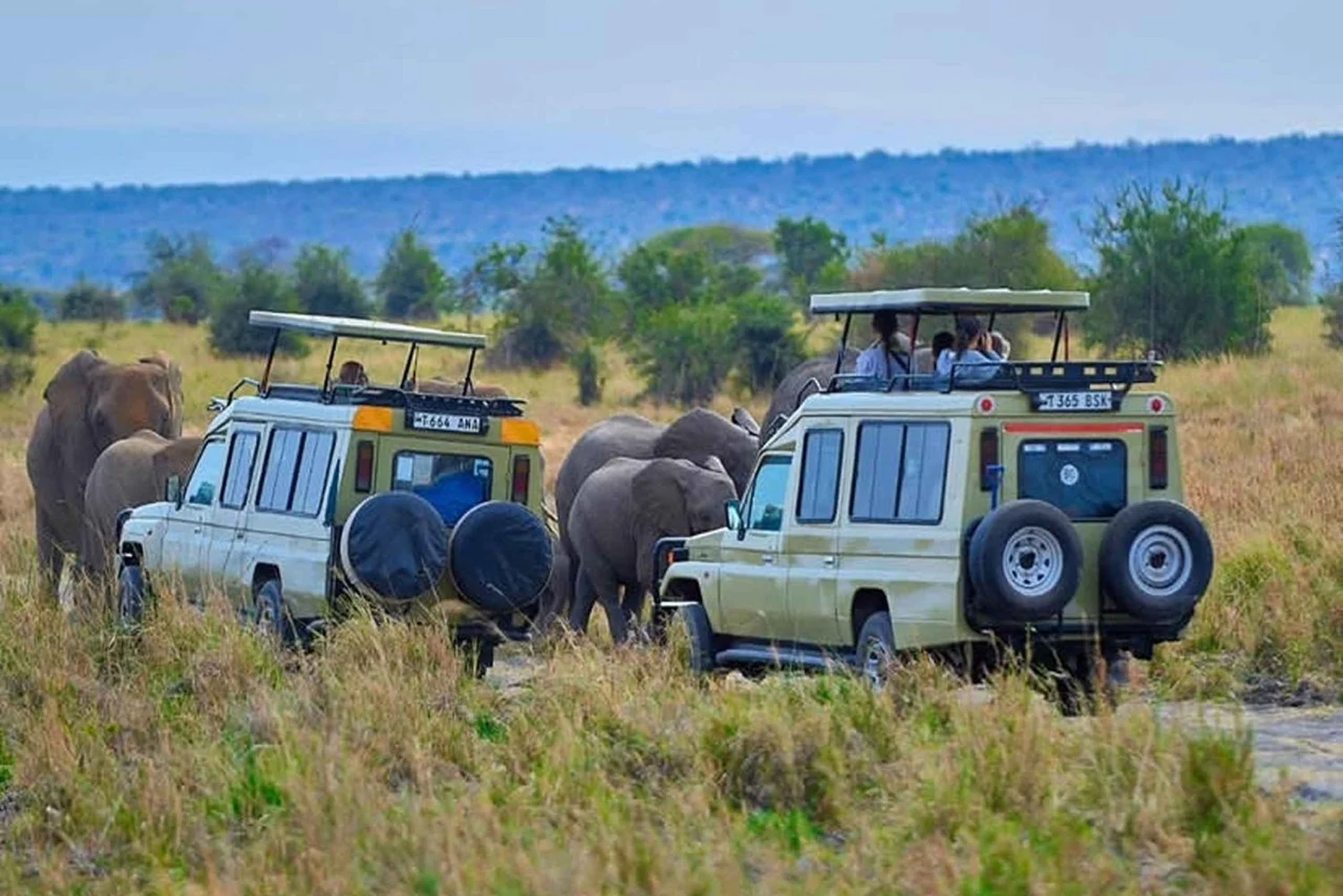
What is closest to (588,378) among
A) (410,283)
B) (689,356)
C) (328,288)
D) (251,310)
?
(689,356)

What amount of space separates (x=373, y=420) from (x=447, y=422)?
15.7 inches

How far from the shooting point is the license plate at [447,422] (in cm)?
1435

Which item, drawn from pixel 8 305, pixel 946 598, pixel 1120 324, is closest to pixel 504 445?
pixel 946 598

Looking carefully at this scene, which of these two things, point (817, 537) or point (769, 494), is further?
point (769, 494)

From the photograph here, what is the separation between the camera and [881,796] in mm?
9453

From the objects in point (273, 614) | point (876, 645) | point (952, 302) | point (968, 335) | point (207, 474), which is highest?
point (952, 302)

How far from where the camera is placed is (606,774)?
32.7 feet

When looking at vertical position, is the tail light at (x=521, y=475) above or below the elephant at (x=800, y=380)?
below

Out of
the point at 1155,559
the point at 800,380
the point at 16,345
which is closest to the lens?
the point at 1155,559

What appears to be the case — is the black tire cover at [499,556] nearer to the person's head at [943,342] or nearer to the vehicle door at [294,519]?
the vehicle door at [294,519]

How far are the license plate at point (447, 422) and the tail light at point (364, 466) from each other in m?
0.27

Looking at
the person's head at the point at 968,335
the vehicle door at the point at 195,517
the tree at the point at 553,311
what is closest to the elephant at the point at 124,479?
the vehicle door at the point at 195,517

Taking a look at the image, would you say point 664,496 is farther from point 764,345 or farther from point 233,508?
point 764,345

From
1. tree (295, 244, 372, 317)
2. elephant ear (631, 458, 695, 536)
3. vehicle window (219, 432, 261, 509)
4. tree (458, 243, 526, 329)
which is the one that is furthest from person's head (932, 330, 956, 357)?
tree (295, 244, 372, 317)
